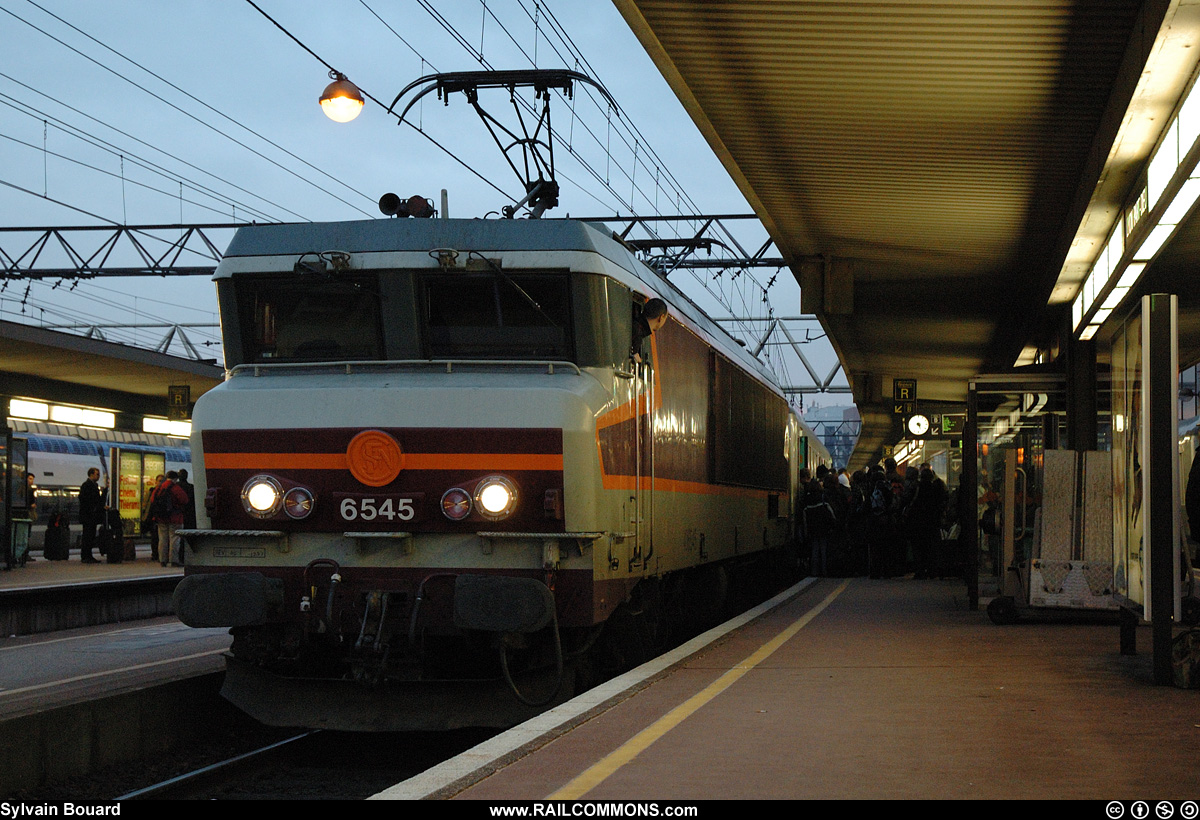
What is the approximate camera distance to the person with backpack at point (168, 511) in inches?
912

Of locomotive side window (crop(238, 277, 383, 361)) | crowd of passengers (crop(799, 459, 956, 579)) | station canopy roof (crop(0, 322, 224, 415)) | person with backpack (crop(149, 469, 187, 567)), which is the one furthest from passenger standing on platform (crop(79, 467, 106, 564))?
locomotive side window (crop(238, 277, 383, 361))

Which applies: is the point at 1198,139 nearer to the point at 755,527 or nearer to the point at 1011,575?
the point at 1011,575

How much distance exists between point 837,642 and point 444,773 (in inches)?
240

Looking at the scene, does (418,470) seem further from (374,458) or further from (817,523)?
(817,523)

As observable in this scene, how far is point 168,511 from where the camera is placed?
23281mm

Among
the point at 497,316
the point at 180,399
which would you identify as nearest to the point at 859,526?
Answer: the point at 180,399

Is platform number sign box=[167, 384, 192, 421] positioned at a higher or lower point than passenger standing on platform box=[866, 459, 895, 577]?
higher

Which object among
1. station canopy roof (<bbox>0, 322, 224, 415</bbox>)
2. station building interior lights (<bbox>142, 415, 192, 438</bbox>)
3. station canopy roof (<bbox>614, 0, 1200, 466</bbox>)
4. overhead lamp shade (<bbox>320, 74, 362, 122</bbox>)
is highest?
overhead lamp shade (<bbox>320, 74, 362, 122</bbox>)

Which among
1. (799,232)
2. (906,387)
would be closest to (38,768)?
(799,232)

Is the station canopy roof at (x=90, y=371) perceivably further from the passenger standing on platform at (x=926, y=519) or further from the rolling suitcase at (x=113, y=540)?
the passenger standing on platform at (x=926, y=519)

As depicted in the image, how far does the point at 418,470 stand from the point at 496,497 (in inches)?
20.5

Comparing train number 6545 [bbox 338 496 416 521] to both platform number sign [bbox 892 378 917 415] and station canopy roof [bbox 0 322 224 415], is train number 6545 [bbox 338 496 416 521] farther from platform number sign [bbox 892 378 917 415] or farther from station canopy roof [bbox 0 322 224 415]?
platform number sign [bbox 892 378 917 415]

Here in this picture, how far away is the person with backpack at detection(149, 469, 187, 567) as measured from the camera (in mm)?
23156

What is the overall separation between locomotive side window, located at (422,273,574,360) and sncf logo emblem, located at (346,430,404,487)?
87 centimetres
